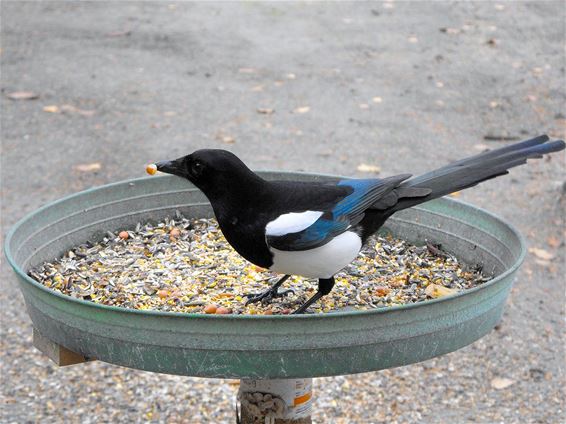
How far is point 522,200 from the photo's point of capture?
5.72 m

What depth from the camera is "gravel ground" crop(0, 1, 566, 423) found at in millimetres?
4004

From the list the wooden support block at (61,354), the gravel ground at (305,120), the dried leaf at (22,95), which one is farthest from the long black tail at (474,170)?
the dried leaf at (22,95)

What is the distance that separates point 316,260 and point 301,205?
0.16 m

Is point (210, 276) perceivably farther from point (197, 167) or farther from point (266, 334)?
point (266, 334)

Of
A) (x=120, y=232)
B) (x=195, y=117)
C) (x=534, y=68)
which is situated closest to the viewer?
(x=120, y=232)

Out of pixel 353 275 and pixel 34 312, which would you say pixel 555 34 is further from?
pixel 34 312

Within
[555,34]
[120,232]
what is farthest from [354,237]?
[555,34]

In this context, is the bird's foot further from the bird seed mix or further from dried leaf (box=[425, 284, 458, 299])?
dried leaf (box=[425, 284, 458, 299])

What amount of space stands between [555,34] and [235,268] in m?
7.60

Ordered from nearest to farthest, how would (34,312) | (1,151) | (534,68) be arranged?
(34,312) → (1,151) → (534,68)

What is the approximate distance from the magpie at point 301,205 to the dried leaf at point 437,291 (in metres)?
0.23

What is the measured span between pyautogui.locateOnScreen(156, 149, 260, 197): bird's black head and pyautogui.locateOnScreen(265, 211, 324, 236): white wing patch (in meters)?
0.13

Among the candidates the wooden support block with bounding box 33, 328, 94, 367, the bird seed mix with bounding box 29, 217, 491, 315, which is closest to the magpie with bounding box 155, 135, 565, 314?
the bird seed mix with bounding box 29, 217, 491, 315

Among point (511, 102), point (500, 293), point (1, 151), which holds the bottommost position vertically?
point (1, 151)
